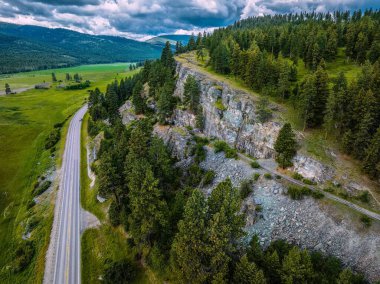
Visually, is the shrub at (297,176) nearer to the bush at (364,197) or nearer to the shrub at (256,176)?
the shrub at (256,176)

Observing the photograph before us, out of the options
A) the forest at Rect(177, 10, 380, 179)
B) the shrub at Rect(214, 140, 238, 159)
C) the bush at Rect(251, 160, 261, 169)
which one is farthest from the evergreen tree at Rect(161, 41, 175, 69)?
the bush at Rect(251, 160, 261, 169)

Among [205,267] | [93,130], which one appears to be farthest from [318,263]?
[93,130]

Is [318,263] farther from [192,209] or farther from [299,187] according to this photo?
[192,209]

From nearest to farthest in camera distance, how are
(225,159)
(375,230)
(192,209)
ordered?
(192,209) < (375,230) < (225,159)

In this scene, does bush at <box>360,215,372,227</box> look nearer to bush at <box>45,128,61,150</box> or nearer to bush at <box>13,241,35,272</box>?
bush at <box>13,241,35,272</box>

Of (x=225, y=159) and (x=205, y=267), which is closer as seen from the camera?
(x=205, y=267)
